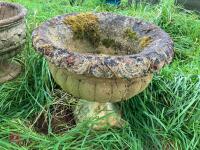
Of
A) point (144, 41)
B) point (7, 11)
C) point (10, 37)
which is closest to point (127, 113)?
point (144, 41)

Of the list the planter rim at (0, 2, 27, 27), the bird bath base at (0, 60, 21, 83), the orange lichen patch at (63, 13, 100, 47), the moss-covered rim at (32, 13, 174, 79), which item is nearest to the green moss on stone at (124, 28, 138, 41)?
the orange lichen patch at (63, 13, 100, 47)

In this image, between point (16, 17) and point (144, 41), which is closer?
point (144, 41)

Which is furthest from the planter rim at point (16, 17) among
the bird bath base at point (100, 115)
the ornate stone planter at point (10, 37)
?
the bird bath base at point (100, 115)

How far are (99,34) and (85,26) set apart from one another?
128 mm

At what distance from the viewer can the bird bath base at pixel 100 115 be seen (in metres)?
2.83

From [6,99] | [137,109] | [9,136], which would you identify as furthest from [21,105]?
[137,109]

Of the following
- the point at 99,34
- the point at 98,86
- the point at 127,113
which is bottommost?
the point at 127,113

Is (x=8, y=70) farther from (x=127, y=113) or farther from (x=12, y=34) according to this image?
(x=127, y=113)

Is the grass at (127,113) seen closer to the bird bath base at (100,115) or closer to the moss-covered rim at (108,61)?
the bird bath base at (100,115)

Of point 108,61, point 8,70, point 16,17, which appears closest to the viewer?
point 108,61

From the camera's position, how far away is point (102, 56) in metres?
2.38

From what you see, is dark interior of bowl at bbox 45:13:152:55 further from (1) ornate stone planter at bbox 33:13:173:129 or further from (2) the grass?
(2) the grass

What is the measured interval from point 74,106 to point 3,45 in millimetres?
768

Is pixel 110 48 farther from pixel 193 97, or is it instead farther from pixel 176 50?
pixel 176 50
